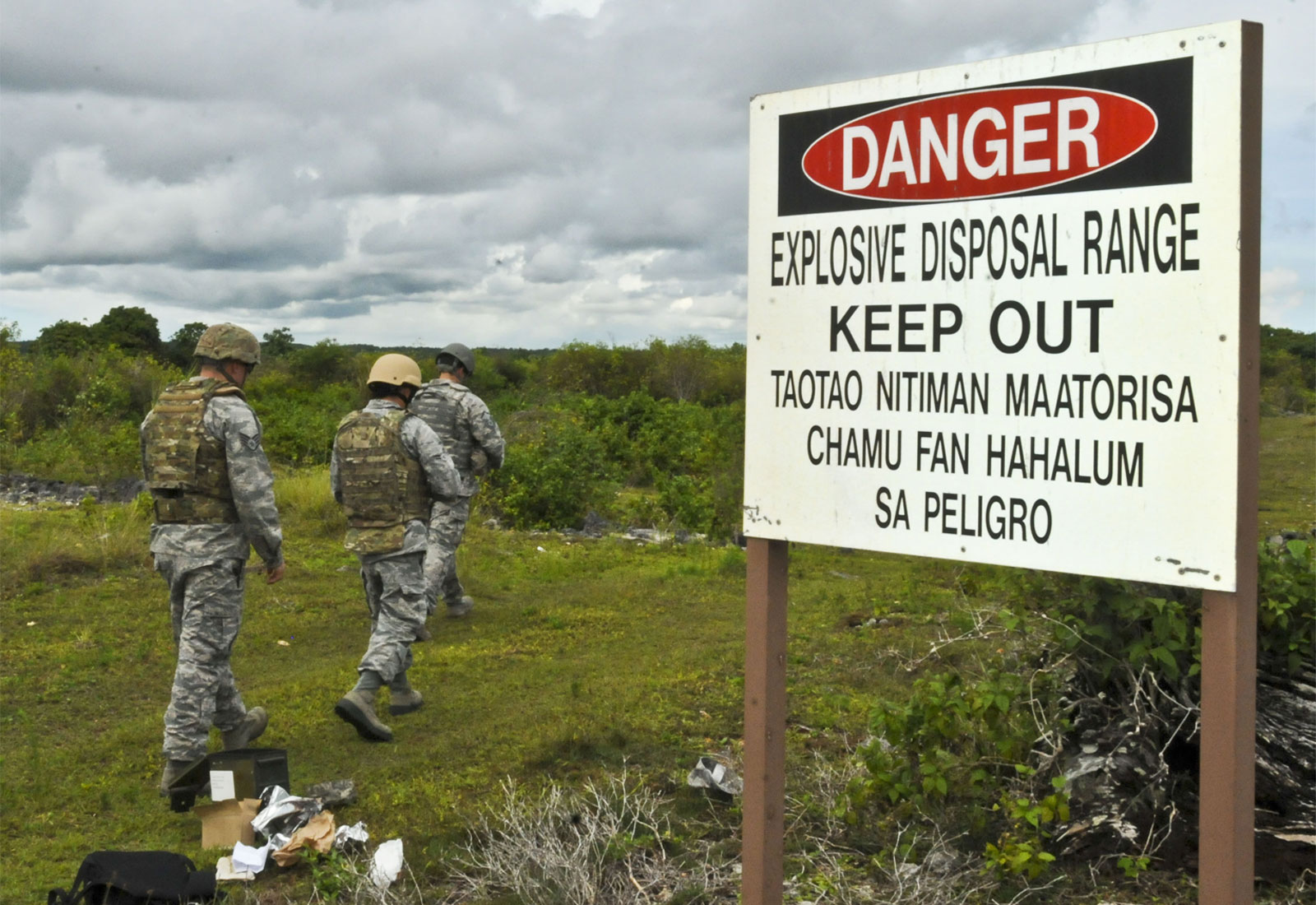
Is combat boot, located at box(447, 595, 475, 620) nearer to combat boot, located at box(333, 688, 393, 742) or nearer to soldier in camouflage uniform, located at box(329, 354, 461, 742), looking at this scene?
soldier in camouflage uniform, located at box(329, 354, 461, 742)

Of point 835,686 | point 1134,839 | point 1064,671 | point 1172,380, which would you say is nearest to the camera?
point 1172,380

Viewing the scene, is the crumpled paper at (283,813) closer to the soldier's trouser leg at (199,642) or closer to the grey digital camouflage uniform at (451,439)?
the soldier's trouser leg at (199,642)

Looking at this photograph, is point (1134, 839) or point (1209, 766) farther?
point (1134, 839)

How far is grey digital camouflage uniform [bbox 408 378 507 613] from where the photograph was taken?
8.00m

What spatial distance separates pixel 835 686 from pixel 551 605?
3211 mm

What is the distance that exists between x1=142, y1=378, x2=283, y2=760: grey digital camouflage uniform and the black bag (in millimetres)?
1341

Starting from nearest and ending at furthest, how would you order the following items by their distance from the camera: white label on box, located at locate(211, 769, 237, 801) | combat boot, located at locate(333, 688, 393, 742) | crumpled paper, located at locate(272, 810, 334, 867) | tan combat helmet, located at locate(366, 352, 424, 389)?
1. crumpled paper, located at locate(272, 810, 334, 867)
2. white label on box, located at locate(211, 769, 237, 801)
3. combat boot, located at locate(333, 688, 393, 742)
4. tan combat helmet, located at locate(366, 352, 424, 389)

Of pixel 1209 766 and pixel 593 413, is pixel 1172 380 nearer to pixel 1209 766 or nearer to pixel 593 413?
pixel 1209 766

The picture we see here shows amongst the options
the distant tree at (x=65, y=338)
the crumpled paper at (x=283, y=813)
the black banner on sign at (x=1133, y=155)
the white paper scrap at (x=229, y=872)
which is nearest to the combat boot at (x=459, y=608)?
the crumpled paper at (x=283, y=813)

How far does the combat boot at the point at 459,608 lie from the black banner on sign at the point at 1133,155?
21.0 ft

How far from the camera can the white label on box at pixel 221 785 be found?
458cm

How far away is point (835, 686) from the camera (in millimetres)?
6574

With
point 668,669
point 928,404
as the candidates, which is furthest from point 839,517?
point 668,669

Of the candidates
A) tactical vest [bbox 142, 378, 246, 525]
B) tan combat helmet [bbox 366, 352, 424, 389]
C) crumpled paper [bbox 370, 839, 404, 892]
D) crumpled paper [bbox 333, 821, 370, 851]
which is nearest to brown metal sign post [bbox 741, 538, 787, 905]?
crumpled paper [bbox 370, 839, 404, 892]
